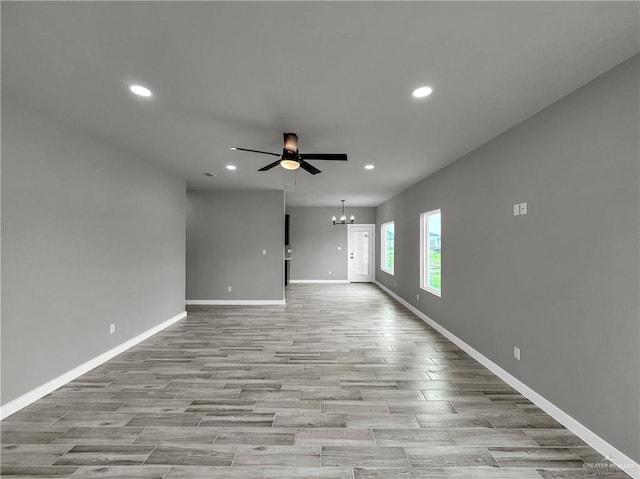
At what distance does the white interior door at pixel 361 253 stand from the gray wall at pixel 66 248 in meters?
6.89

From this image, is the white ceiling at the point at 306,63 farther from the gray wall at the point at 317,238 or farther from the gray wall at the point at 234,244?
the gray wall at the point at 317,238

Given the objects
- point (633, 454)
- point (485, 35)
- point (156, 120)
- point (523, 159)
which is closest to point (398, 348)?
point (633, 454)

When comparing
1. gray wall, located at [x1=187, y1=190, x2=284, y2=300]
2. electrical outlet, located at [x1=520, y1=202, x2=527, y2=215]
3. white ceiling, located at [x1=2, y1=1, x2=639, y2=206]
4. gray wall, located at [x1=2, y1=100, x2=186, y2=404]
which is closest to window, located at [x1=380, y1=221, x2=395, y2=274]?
gray wall, located at [x1=187, y1=190, x2=284, y2=300]

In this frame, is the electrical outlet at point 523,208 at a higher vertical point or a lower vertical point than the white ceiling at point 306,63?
lower

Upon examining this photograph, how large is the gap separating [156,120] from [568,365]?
14.0 feet

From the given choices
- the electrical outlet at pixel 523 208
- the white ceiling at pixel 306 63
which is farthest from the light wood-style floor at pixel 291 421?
the white ceiling at pixel 306 63

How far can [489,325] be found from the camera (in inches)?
132

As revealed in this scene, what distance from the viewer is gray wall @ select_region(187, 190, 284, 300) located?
6.66m

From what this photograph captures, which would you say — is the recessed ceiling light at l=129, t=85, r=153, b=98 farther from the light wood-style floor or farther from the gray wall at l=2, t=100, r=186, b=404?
the light wood-style floor

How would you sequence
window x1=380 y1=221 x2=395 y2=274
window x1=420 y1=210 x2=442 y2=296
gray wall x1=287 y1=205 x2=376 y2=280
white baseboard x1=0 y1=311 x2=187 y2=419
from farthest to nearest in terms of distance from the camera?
1. gray wall x1=287 y1=205 x2=376 y2=280
2. window x1=380 y1=221 x2=395 y2=274
3. window x1=420 y1=210 x2=442 y2=296
4. white baseboard x1=0 y1=311 x2=187 y2=419

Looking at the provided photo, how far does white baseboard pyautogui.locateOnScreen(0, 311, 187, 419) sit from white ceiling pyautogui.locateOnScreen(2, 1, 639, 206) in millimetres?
2573

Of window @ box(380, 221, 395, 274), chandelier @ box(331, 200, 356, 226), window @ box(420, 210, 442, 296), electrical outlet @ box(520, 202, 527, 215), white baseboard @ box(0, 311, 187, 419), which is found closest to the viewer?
white baseboard @ box(0, 311, 187, 419)

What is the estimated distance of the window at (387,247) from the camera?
8836 mm

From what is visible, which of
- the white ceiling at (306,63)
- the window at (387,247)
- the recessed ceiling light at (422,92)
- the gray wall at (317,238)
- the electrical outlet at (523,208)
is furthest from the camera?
the gray wall at (317,238)
